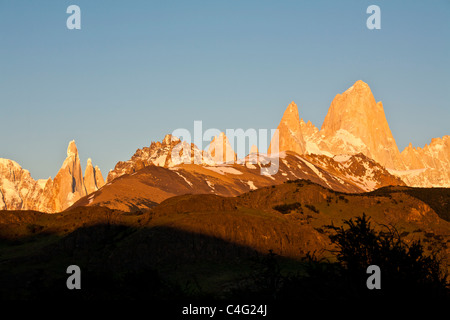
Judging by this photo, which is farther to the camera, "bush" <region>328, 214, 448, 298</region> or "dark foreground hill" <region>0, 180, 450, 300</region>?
"dark foreground hill" <region>0, 180, 450, 300</region>

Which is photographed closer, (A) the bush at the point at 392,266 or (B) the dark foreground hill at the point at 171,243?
(A) the bush at the point at 392,266

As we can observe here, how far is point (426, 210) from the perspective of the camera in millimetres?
133125

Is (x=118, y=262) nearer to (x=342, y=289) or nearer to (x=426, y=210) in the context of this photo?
(x=342, y=289)

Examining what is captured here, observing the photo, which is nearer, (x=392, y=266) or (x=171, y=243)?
(x=392, y=266)

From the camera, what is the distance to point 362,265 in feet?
94.7

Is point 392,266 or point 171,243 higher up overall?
point 392,266
